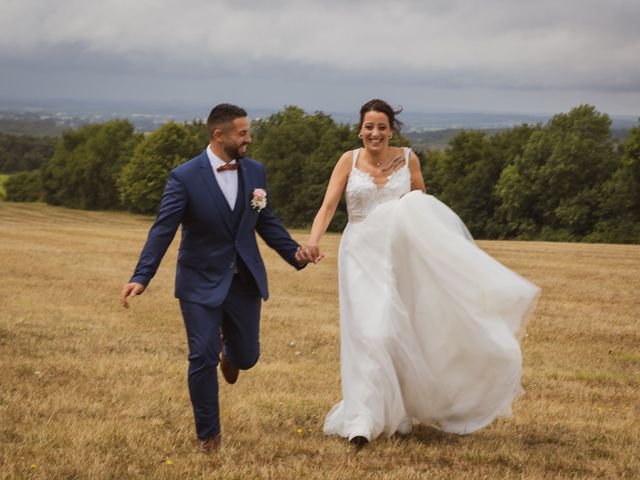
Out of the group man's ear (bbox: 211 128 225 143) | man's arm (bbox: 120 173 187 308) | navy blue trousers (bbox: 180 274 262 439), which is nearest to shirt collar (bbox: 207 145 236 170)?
man's ear (bbox: 211 128 225 143)

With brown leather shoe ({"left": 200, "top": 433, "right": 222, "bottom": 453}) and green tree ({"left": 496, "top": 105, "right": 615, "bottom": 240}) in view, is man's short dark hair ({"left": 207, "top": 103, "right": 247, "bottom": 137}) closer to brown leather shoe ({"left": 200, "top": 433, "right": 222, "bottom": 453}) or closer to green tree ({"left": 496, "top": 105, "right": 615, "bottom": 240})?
brown leather shoe ({"left": 200, "top": 433, "right": 222, "bottom": 453})

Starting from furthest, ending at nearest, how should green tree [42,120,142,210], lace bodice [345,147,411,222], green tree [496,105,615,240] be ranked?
1. green tree [42,120,142,210]
2. green tree [496,105,615,240]
3. lace bodice [345,147,411,222]

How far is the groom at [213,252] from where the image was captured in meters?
6.60

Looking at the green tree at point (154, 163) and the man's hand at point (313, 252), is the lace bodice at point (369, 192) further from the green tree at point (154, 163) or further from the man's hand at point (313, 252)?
the green tree at point (154, 163)

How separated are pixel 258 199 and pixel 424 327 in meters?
1.66

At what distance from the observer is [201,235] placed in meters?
6.73

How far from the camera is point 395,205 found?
7.44m

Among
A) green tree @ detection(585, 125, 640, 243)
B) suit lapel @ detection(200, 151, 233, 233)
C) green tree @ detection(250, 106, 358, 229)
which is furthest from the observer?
green tree @ detection(250, 106, 358, 229)

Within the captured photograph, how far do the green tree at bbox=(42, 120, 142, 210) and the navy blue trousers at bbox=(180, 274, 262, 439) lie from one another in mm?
85713

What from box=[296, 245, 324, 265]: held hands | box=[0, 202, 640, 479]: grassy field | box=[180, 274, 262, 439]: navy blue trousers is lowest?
box=[0, 202, 640, 479]: grassy field

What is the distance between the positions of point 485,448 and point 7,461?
137 inches

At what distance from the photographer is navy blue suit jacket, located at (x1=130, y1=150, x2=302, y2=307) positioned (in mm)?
6605

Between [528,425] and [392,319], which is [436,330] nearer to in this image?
[392,319]

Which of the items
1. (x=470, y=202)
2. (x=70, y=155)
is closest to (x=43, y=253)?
(x=470, y=202)
